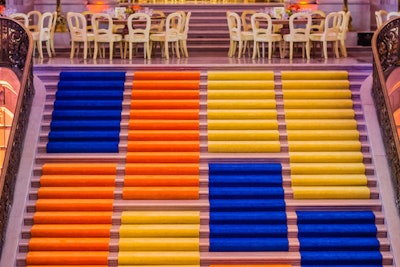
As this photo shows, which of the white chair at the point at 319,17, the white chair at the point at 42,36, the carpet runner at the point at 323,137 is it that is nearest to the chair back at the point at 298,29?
the white chair at the point at 319,17

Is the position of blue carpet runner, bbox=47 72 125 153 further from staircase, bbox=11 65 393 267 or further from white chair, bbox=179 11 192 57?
white chair, bbox=179 11 192 57

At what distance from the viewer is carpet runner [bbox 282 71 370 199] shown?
35.2ft

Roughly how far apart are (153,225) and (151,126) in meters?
1.85

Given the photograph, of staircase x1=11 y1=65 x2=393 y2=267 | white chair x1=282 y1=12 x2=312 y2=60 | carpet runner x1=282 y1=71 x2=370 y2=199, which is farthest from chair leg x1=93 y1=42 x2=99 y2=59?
carpet runner x1=282 y1=71 x2=370 y2=199

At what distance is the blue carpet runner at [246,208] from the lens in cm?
1003

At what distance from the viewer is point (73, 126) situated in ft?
38.1

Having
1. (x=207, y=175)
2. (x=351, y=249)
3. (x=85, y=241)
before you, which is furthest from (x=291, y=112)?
(x=85, y=241)

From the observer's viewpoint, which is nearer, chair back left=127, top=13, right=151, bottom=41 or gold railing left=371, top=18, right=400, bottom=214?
gold railing left=371, top=18, right=400, bottom=214

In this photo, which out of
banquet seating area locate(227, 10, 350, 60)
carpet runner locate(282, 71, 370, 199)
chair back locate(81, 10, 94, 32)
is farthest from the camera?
chair back locate(81, 10, 94, 32)

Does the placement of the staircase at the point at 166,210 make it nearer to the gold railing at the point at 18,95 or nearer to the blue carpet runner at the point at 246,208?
the blue carpet runner at the point at 246,208

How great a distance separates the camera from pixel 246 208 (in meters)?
10.4

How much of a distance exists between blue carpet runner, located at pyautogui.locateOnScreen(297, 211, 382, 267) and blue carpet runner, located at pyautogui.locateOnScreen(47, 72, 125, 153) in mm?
2936

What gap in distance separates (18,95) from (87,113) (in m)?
1.25

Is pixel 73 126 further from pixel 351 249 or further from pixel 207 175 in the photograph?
pixel 351 249
